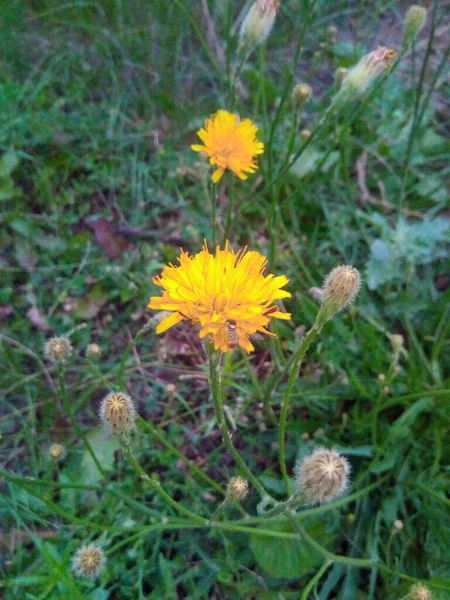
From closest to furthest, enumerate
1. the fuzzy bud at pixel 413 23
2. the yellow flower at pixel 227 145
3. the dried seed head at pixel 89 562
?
the dried seed head at pixel 89 562 < the yellow flower at pixel 227 145 < the fuzzy bud at pixel 413 23

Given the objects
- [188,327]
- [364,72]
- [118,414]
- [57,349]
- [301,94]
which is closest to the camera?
[118,414]

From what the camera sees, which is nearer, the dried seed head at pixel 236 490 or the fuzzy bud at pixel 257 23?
the dried seed head at pixel 236 490

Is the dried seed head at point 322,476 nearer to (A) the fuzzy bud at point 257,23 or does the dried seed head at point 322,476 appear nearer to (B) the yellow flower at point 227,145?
(B) the yellow flower at point 227,145

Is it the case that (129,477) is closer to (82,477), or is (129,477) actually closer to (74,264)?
(82,477)

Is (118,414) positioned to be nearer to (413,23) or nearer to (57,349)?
(57,349)

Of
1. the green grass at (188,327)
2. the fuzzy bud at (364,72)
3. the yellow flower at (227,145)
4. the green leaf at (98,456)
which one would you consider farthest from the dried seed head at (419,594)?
the fuzzy bud at (364,72)

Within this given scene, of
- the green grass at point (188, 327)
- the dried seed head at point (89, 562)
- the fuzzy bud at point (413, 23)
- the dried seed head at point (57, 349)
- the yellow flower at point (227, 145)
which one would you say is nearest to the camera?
the dried seed head at point (89, 562)

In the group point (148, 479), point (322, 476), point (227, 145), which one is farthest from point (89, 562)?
point (227, 145)
